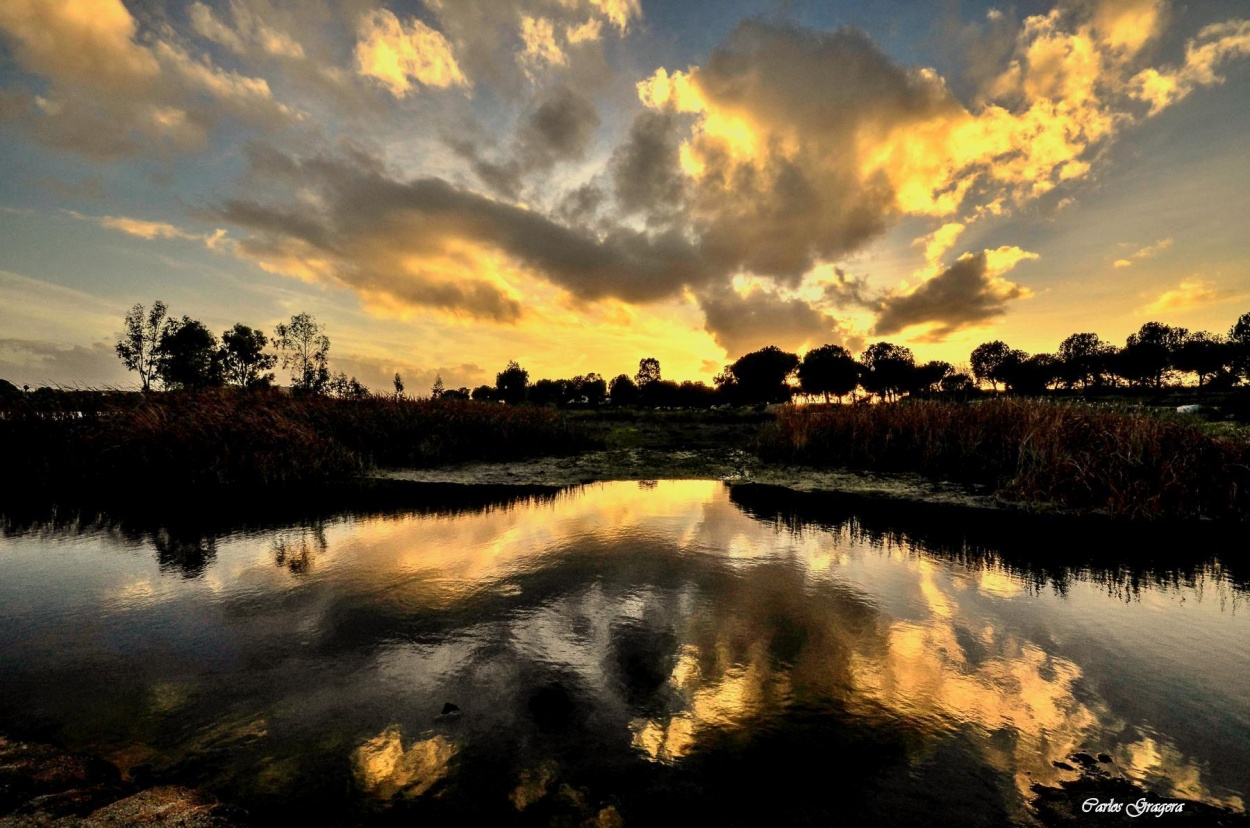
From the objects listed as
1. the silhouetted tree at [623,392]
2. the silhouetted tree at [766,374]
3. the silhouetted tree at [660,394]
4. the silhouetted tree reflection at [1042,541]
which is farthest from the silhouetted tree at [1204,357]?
the silhouetted tree reflection at [1042,541]

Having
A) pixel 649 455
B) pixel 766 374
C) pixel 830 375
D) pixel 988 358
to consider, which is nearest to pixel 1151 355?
pixel 988 358

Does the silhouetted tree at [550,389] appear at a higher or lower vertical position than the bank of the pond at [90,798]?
higher

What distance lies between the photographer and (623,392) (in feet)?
406

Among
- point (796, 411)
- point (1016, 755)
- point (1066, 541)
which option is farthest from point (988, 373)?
point (1016, 755)

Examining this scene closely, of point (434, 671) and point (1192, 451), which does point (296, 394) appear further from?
point (1192, 451)

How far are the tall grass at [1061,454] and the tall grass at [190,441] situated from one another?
16.9 metres

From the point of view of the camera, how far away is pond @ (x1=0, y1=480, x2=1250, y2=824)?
2916 millimetres

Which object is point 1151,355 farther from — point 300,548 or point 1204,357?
point 300,548

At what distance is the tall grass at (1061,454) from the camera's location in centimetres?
1064

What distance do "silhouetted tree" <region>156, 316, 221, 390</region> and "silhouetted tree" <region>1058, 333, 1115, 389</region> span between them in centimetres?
13652

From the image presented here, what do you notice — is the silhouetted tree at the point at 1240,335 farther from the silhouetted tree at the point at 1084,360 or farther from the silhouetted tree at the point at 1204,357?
the silhouetted tree at the point at 1084,360

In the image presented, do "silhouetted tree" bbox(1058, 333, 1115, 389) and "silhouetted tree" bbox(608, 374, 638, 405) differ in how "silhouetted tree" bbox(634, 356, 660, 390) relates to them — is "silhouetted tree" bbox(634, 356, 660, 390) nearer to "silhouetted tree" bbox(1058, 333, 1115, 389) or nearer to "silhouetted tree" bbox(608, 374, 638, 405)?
"silhouetted tree" bbox(608, 374, 638, 405)

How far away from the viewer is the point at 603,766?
9.95ft

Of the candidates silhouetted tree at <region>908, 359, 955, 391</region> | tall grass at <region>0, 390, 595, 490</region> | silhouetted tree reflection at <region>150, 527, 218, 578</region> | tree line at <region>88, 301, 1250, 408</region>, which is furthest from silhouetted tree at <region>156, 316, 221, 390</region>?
silhouetted tree at <region>908, 359, 955, 391</region>
